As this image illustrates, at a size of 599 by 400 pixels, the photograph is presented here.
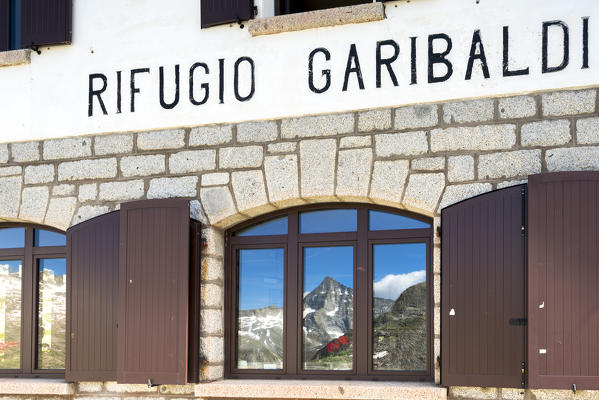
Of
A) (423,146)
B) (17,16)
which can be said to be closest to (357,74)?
(423,146)

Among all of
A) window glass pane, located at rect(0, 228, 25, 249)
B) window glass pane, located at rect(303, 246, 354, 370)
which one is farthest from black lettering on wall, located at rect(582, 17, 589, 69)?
window glass pane, located at rect(0, 228, 25, 249)

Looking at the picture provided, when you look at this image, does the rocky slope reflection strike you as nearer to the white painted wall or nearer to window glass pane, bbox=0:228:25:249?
the white painted wall

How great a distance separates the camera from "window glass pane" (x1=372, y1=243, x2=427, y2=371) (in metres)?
5.96

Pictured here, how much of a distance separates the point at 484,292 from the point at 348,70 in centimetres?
177

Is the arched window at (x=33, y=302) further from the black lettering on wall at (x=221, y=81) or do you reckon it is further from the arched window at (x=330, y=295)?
the black lettering on wall at (x=221, y=81)

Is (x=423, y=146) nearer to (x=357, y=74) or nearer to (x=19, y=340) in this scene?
(x=357, y=74)

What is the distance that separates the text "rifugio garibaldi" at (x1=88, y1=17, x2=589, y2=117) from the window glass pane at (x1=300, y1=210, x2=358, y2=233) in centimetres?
89

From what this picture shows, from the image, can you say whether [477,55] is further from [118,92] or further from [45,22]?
[45,22]

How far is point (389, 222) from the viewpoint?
20.0 feet

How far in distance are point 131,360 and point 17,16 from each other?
122 inches

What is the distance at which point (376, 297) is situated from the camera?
240 inches

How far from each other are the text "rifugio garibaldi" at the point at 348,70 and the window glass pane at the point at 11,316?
151 cm

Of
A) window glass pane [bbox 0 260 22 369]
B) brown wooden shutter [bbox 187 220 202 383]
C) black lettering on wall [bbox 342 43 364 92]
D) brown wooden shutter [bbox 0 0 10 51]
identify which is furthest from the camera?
brown wooden shutter [bbox 0 0 10 51]

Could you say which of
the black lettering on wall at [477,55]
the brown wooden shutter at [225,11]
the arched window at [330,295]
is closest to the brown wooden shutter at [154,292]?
the arched window at [330,295]
